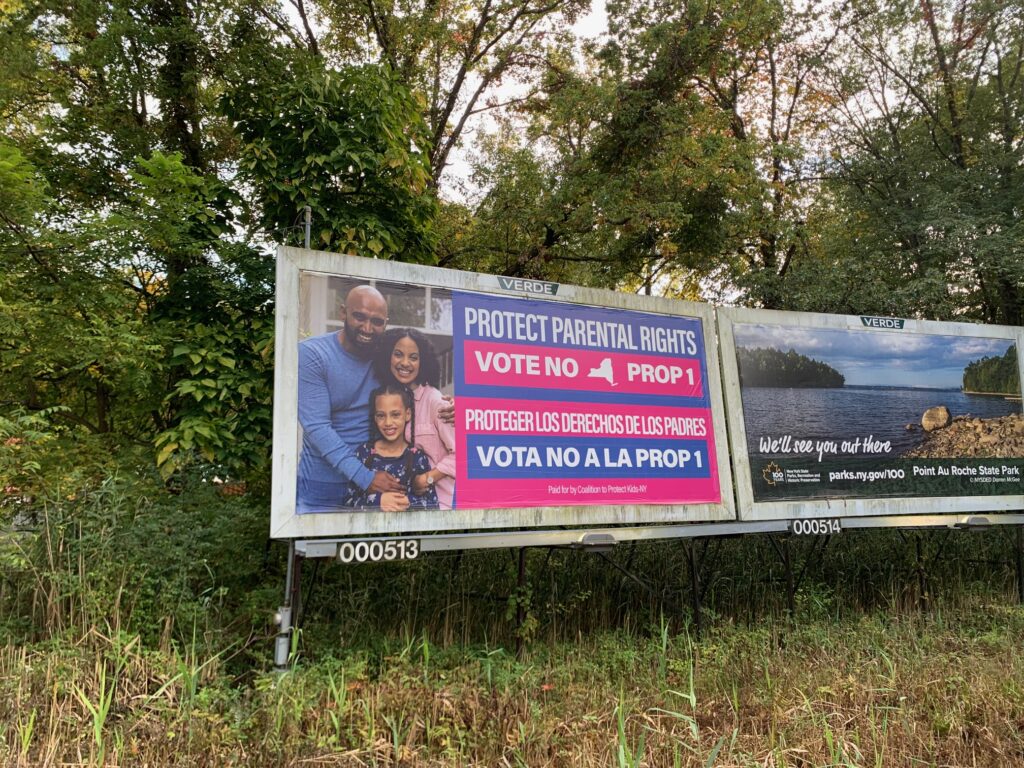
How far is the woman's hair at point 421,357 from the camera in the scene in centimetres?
518

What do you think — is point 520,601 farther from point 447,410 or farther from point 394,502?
point 447,410

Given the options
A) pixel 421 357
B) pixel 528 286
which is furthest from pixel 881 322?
pixel 421 357

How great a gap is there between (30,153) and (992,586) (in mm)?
12812

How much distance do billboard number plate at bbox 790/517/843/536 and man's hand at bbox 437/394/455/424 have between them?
3.43 metres

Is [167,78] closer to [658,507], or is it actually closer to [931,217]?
[658,507]

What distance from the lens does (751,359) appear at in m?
6.78

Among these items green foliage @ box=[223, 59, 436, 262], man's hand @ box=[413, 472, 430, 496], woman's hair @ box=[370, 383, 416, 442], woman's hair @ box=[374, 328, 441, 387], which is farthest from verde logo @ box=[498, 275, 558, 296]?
green foliage @ box=[223, 59, 436, 262]

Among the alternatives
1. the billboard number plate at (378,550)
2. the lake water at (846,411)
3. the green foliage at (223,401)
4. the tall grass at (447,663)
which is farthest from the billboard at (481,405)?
the green foliage at (223,401)

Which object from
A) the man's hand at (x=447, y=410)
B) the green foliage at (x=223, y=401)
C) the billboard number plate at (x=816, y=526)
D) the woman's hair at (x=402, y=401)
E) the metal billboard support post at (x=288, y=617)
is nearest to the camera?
the metal billboard support post at (x=288, y=617)

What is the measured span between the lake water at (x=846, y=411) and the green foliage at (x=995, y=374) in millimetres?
169

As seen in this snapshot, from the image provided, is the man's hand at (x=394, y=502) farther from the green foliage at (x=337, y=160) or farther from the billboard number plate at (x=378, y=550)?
the green foliage at (x=337, y=160)

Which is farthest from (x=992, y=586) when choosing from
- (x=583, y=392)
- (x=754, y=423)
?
(x=583, y=392)

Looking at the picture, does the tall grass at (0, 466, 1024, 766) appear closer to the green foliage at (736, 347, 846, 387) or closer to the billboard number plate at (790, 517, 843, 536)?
the billboard number plate at (790, 517, 843, 536)

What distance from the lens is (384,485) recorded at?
16.5 ft
